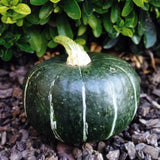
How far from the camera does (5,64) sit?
3.12 meters

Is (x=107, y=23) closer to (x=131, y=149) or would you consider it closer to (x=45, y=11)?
(x=45, y=11)

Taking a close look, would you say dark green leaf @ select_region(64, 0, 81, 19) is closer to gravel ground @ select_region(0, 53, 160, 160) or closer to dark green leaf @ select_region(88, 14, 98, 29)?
dark green leaf @ select_region(88, 14, 98, 29)

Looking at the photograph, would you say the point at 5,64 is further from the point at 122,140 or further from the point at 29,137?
the point at 122,140

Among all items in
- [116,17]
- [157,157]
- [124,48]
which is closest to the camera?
[157,157]

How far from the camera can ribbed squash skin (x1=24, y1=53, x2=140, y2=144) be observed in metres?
1.80

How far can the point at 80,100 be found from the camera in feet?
5.88

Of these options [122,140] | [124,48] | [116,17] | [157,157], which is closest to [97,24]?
[116,17]

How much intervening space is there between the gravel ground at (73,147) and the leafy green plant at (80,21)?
62 cm

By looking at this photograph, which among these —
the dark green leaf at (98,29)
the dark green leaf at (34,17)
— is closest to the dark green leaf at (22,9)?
the dark green leaf at (34,17)

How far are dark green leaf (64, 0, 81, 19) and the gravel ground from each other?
108 centimetres

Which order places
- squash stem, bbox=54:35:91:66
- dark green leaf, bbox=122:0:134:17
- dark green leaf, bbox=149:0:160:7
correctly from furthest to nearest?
dark green leaf, bbox=149:0:160:7
dark green leaf, bbox=122:0:134:17
squash stem, bbox=54:35:91:66

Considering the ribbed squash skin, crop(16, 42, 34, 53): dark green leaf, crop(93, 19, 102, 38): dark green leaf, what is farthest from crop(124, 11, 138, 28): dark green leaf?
crop(16, 42, 34, 53): dark green leaf

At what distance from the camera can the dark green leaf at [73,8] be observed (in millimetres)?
2191

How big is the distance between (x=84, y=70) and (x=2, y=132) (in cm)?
103
